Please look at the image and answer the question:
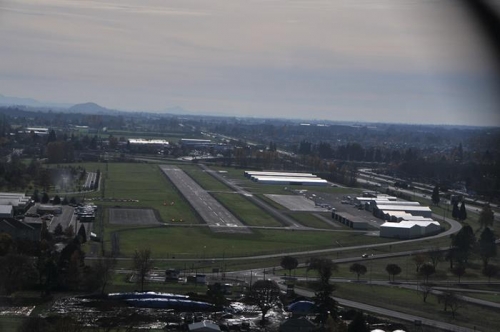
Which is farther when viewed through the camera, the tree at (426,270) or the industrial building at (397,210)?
the industrial building at (397,210)

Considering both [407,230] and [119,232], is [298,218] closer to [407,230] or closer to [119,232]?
[407,230]

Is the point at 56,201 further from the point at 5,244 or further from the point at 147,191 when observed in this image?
the point at 5,244

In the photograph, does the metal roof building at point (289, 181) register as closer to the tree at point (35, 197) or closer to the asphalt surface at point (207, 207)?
the asphalt surface at point (207, 207)

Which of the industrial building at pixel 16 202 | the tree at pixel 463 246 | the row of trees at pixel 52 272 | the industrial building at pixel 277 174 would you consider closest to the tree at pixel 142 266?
the row of trees at pixel 52 272

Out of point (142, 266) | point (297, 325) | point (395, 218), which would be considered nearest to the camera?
point (297, 325)

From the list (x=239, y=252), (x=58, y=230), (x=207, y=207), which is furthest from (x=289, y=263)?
(x=207, y=207)

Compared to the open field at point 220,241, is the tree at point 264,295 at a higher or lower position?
higher
